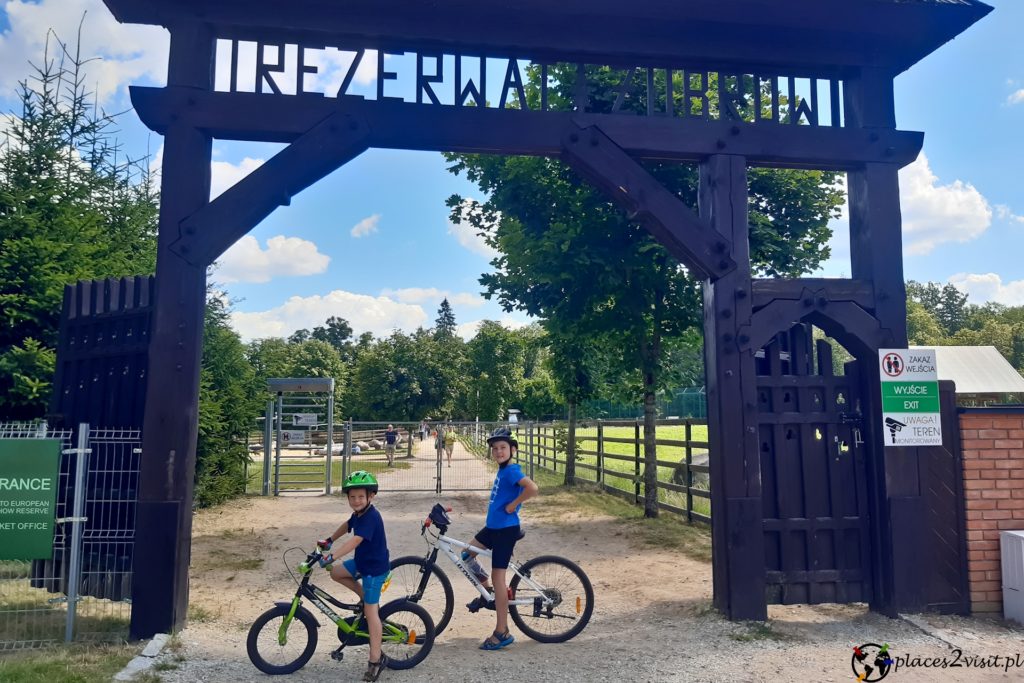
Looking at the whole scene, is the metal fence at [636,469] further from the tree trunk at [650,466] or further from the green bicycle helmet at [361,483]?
the green bicycle helmet at [361,483]

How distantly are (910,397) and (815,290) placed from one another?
52.9 inches

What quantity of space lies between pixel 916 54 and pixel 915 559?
4987mm

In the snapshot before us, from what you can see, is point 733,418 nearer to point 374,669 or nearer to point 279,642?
point 374,669

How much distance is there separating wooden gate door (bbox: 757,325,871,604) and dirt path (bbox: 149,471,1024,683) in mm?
392

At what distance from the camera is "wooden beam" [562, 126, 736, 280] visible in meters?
6.70

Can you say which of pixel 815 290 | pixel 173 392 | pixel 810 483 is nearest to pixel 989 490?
pixel 810 483

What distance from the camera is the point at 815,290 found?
679 centimetres

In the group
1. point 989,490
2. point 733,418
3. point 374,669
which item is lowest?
point 374,669

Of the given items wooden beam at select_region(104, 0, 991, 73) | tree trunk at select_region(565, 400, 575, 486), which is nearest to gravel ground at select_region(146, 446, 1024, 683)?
wooden beam at select_region(104, 0, 991, 73)

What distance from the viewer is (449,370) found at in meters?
45.6

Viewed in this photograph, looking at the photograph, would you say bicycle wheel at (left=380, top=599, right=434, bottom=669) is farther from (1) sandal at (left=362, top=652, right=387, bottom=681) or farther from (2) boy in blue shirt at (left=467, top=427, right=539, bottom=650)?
(2) boy in blue shirt at (left=467, top=427, right=539, bottom=650)

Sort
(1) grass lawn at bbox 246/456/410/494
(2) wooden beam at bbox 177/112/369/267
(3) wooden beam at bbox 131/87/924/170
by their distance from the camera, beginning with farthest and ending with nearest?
(1) grass lawn at bbox 246/456/410/494 → (3) wooden beam at bbox 131/87/924/170 → (2) wooden beam at bbox 177/112/369/267

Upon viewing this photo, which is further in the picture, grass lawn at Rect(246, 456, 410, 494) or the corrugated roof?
the corrugated roof

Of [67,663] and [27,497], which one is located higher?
[27,497]
